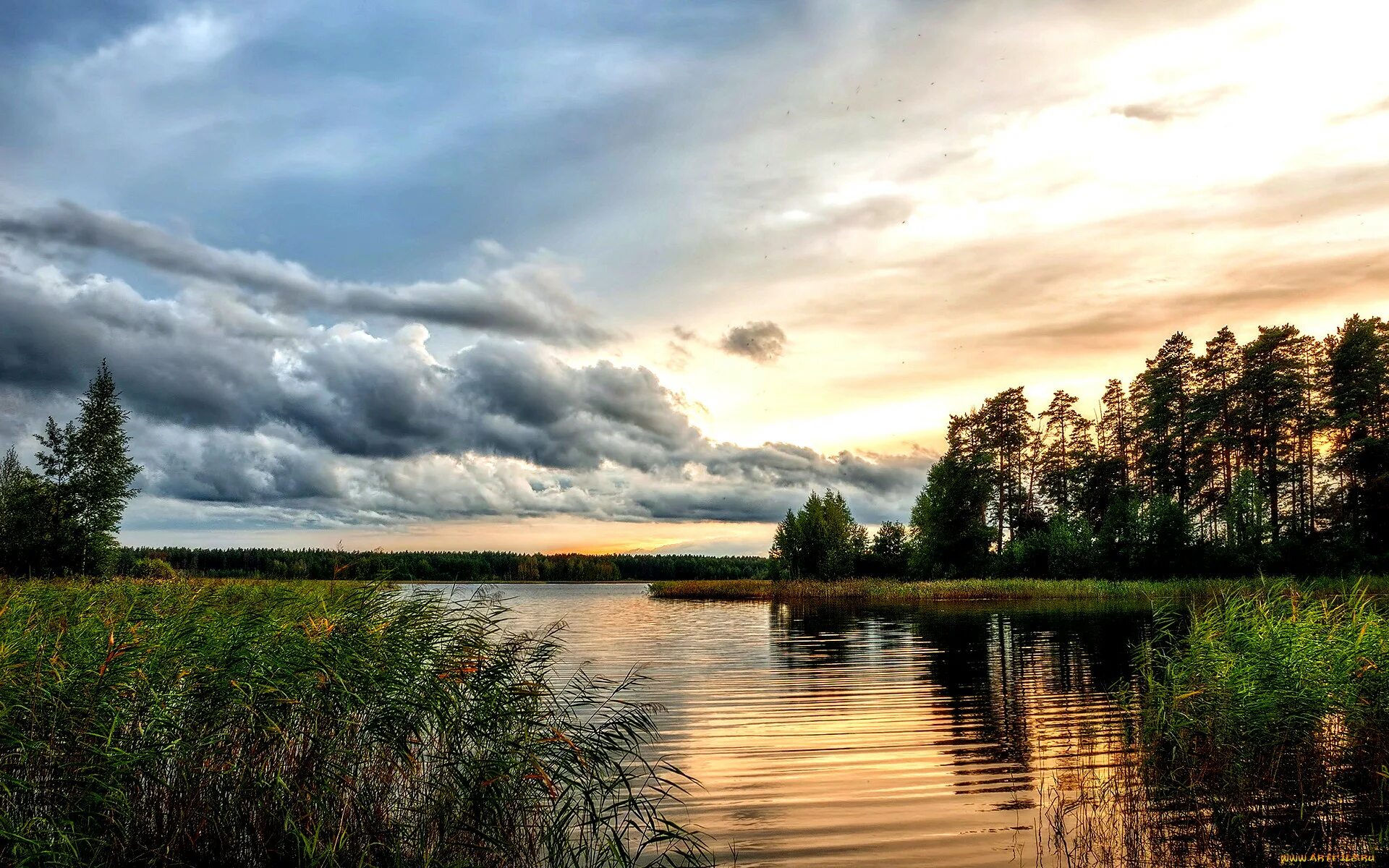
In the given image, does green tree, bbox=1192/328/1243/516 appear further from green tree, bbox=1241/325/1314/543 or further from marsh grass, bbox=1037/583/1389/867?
marsh grass, bbox=1037/583/1389/867

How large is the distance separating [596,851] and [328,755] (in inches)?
132

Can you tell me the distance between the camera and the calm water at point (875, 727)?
11.0m

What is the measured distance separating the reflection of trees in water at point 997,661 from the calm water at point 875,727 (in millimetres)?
94

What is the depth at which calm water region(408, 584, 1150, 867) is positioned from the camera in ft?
36.0

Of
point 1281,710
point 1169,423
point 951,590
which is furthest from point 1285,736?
point 1169,423

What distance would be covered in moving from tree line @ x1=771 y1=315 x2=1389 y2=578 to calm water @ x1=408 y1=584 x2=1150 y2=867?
102ft

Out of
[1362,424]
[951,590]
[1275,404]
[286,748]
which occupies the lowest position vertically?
[951,590]

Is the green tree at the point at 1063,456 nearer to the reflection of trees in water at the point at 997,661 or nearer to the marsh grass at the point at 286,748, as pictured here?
the reflection of trees in water at the point at 997,661

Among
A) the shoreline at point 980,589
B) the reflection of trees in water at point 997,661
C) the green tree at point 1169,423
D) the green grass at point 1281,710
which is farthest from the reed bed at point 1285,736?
the green tree at point 1169,423

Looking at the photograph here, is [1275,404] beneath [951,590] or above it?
above

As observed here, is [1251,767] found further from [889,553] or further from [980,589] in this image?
[889,553]

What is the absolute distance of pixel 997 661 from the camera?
30.5 meters

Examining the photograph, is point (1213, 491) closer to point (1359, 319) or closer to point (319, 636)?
point (1359, 319)

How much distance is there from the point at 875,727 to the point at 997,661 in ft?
46.6
